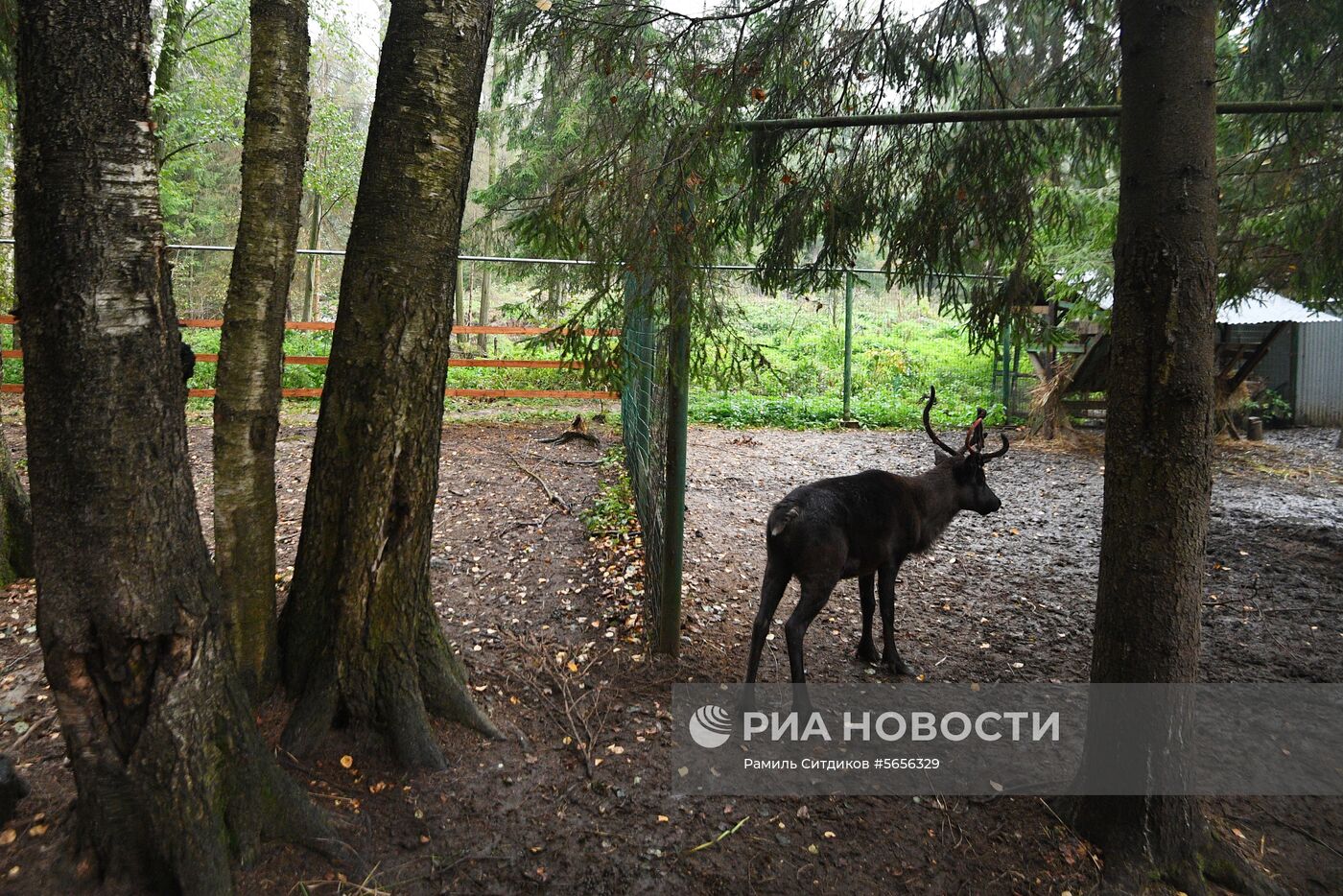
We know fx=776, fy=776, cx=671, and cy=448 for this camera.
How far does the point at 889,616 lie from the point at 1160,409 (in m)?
1.92

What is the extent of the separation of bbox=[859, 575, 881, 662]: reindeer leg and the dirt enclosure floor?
3.6 inches

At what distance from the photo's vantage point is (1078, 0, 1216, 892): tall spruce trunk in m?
2.58

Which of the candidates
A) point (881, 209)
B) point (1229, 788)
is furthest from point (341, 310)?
point (1229, 788)

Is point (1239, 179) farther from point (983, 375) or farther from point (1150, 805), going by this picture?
point (983, 375)

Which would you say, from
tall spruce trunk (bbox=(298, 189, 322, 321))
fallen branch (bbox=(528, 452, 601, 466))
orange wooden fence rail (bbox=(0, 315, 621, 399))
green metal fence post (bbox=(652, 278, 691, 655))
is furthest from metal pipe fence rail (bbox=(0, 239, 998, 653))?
tall spruce trunk (bbox=(298, 189, 322, 321))

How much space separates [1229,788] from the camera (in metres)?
3.24

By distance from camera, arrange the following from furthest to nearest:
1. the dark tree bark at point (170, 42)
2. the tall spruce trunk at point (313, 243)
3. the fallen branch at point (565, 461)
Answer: the tall spruce trunk at point (313, 243) < the dark tree bark at point (170, 42) < the fallen branch at point (565, 461)

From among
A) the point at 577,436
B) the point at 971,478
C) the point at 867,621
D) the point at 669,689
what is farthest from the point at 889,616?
the point at 577,436

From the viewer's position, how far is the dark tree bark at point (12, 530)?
181 inches

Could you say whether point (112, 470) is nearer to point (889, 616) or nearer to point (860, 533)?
point (860, 533)

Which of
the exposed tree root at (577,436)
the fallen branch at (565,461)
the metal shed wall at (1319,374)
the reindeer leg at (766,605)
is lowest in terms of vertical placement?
the reindeer leg at (766,605)

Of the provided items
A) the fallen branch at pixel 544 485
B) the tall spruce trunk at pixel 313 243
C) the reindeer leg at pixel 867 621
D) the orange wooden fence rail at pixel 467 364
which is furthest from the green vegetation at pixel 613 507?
the tall spruce trunk at pixel 313 243

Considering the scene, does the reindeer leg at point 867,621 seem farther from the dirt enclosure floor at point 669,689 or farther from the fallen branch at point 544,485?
the fallen branch at point 544,485

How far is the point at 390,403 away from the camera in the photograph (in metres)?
2.79
